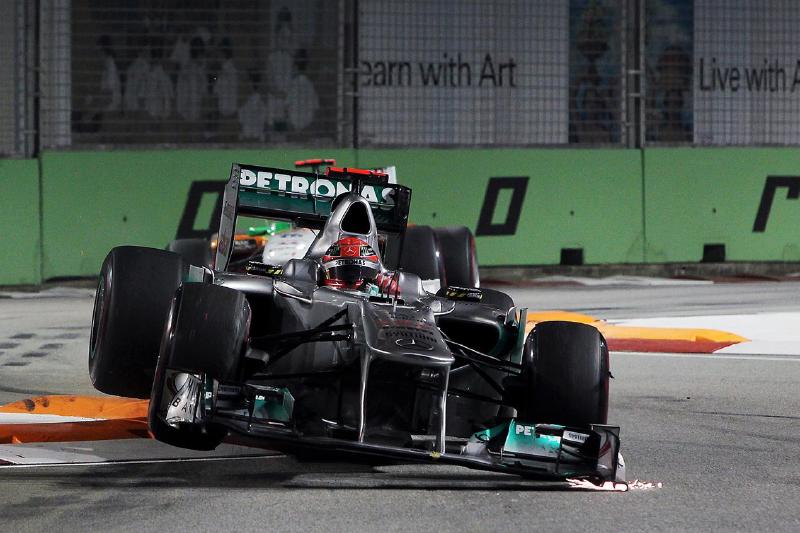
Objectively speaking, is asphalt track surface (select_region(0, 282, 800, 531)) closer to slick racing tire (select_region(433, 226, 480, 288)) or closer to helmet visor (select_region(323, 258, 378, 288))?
helmet visor (select_region(323, 258, 378, 288))

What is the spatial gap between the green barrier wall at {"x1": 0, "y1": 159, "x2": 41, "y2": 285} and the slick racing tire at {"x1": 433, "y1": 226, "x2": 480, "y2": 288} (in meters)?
6.87

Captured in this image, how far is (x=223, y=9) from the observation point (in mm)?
17250

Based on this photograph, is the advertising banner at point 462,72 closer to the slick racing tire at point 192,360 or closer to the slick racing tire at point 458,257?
the slick racing tire at point 458,257

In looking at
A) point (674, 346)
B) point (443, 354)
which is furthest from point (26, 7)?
point (443, 354)

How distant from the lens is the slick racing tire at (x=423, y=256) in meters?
10.9

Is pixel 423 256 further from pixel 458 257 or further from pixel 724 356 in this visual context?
pixel 724 356

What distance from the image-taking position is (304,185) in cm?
878

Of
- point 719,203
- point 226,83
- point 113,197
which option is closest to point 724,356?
point 719,203

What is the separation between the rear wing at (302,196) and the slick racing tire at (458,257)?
2.39 meters

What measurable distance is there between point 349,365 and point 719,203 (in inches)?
506

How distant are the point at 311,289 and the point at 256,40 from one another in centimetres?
1057

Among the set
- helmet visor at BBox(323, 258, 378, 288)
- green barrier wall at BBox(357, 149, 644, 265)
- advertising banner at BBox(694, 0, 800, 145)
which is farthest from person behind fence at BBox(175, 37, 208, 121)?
helmet visor at BBox(323, 258, 378, 288)

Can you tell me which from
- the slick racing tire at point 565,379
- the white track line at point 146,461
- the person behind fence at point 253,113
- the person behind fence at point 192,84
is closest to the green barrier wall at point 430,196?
the person behind fence at point 253,113

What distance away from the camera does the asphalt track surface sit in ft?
17.8
